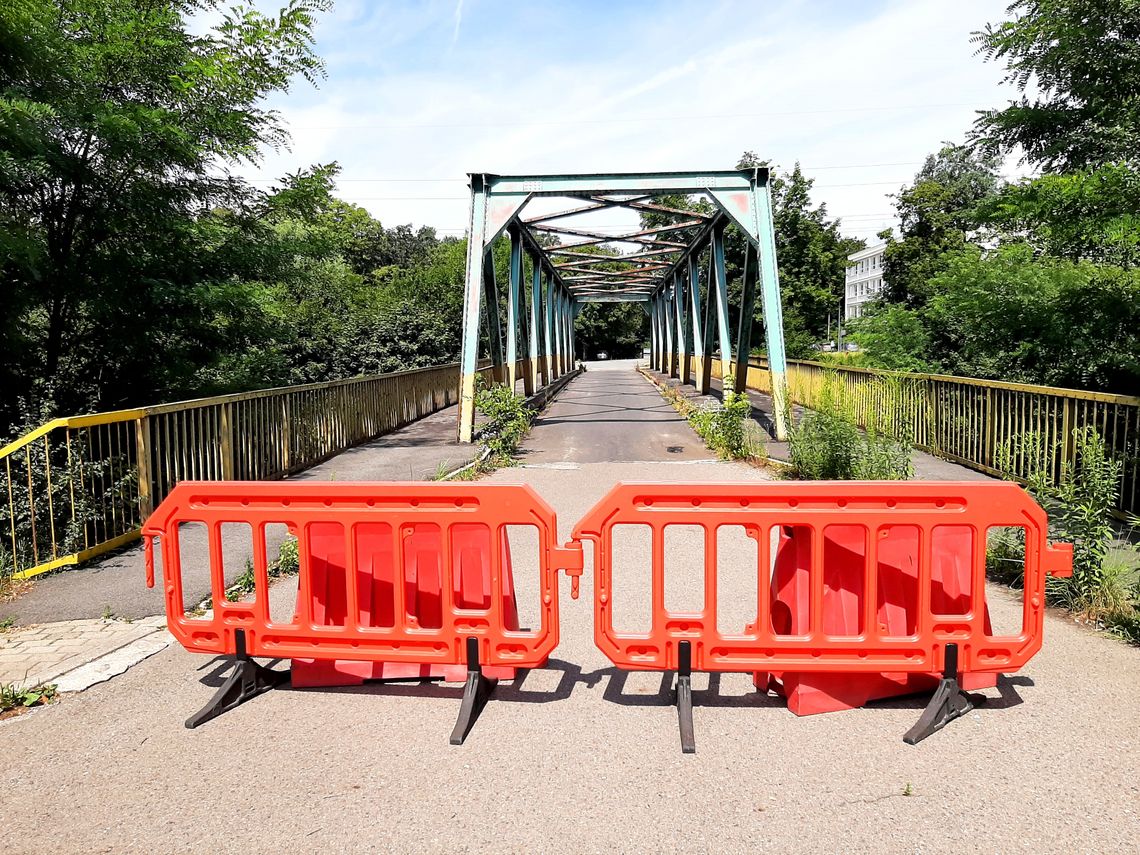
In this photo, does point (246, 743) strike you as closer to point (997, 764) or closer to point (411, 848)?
point (411, 848)

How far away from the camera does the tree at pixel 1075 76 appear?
8562 mm

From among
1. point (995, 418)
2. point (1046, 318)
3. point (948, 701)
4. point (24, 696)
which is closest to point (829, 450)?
point (995, 418)

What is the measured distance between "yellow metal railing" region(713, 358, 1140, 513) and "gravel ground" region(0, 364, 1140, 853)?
276 cm

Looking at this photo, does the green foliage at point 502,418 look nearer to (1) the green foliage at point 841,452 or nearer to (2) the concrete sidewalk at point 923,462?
(2) the concrete sidewalk at point 923,462

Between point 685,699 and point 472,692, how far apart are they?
3.21ft

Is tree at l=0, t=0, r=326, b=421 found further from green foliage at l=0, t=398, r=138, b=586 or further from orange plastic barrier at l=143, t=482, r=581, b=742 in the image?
orange plastic barrier at l=143, t=482, r=581, b=742

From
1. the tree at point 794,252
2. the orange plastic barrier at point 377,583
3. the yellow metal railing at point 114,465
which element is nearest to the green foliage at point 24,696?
the orange plastic barrier at point 377,583

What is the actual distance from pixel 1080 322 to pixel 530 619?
8.44m

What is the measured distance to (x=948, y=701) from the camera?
3615 mm

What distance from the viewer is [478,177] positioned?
47.5 feet

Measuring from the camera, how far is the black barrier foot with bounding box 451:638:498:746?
3570mm

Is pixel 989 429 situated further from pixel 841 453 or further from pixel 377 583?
pixel 377 583

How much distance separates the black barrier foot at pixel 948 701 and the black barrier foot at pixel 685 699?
38.9 inches

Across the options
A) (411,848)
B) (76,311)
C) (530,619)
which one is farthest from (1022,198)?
(76,311)
